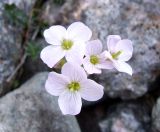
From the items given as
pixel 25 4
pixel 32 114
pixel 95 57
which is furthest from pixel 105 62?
pixel 25 4

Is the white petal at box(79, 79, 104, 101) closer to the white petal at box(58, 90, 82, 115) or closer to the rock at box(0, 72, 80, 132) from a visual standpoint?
the white petal at box(58, 90, 82, 115)

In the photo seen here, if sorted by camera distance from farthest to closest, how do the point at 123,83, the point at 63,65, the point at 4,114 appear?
the point at 123,83, the point at 4,114, the point at 63,65

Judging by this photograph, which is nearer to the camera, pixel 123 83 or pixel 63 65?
pixel 63 65

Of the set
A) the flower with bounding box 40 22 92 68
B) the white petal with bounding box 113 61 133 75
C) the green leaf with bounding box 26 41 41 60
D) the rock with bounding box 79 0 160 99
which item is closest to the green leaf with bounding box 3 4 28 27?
the green leaf with bounding box 26 41 41 60

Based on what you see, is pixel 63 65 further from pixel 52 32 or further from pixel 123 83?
pixel 123 83

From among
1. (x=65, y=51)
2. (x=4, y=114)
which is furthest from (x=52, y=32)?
(x=4, y=114)

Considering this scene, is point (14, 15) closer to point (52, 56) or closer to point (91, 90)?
point (52, 56)

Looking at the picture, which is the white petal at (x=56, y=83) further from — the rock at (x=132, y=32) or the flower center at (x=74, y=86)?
the rock at (x=132, y=32)
